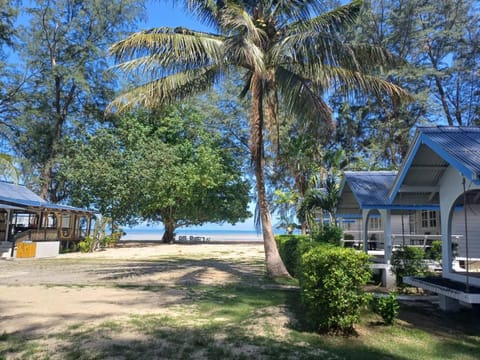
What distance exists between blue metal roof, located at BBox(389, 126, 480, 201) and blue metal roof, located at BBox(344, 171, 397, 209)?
103 inches

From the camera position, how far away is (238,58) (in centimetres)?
1014

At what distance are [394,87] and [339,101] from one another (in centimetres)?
1962

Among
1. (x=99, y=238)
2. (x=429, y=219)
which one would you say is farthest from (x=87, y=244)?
(x=429, y=219)

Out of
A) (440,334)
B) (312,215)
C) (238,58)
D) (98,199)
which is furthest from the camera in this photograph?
(98,199)

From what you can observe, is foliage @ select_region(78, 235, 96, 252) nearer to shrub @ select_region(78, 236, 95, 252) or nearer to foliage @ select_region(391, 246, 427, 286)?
shrub @ select_region(78, 236, 95, 252)

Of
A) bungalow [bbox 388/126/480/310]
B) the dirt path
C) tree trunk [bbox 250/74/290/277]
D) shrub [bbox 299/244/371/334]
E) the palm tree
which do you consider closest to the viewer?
shrub [bbox 299/244/371/334]

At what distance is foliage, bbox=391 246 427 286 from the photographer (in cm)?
977

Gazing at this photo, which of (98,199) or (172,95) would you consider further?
(98,199)

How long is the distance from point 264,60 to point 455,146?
5.72m

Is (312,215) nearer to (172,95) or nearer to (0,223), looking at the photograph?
(172,95)

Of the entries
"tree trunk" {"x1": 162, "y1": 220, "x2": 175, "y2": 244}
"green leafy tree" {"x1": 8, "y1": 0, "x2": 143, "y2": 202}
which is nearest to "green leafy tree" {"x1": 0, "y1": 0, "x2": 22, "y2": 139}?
"green leafy tree" {"x1": 8, "y1": 0, "x2": 143, "y2": 202}

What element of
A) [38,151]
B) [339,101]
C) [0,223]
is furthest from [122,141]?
[339,101]

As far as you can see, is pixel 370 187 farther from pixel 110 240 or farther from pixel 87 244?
pixel 110 240

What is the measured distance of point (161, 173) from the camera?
28.5 m
